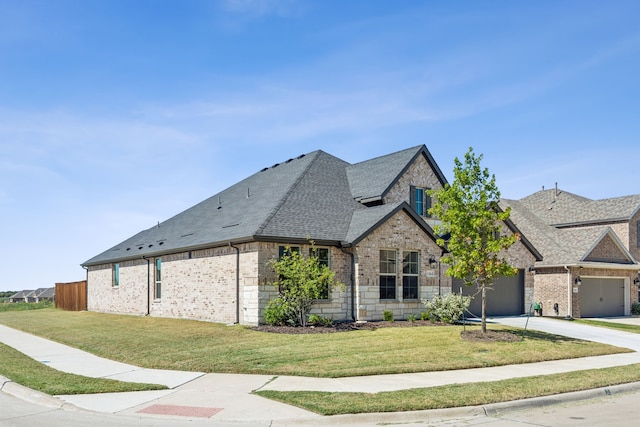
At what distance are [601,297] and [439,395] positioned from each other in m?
25.8

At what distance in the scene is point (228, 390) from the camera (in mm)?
11422

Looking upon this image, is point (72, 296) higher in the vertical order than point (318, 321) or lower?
lower

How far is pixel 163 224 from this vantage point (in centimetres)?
3506

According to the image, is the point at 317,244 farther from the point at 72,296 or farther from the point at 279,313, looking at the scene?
the point at 72,296

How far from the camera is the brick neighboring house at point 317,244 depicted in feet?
72.9

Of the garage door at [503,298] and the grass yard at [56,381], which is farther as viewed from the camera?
the garage door at [503,298]

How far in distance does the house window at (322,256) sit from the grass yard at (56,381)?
1047 centimetres

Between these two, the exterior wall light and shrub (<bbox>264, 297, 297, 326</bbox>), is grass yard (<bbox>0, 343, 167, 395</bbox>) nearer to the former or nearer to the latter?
shrub (<bbox>264, 297, 297, 326</bbox>)

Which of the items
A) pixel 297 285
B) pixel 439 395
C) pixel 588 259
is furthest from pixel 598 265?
pixel 439 395

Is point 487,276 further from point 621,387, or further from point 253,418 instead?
point 253,418

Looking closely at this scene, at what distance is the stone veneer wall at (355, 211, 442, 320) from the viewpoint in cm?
2286

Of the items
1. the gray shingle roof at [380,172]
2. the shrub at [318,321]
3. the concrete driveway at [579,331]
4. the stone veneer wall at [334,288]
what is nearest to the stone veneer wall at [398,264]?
the stone veneer wall at [334,288]

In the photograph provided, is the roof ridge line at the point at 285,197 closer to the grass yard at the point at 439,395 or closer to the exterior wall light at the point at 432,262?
the exterior wall light at the point at 432,262

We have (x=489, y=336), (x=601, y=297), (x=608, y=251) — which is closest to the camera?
(x=489, y=336)
